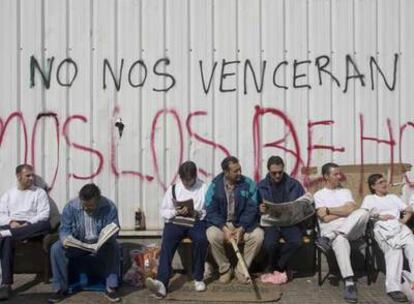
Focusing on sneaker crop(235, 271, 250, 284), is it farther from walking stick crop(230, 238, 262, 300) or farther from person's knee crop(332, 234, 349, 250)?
person's knee crop(332, 234, 349, 250)

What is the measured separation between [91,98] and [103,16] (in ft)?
3.15

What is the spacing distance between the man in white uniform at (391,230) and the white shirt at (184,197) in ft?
5.70

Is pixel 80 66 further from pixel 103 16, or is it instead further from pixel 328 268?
pixel 328 268

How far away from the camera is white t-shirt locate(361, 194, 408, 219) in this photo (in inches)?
→ 284

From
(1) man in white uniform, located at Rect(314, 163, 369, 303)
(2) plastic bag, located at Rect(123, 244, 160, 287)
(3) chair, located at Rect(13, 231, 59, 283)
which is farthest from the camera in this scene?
(3) chair, located at Rect(13, 231, 59, 283)

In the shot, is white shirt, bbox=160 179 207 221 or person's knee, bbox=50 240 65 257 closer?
person's knee, bbox=50 240 65 257

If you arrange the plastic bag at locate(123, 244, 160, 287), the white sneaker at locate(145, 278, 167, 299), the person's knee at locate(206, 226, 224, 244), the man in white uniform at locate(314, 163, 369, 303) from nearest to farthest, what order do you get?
the white sneaker at locate(145, 278, 167, 299) < the man in white uniform at locate(314, 163, 369, 303) < the person's knee at locate(206, 226, 224, 244) < the plastic bag at locate(123, 244, 160, 287)

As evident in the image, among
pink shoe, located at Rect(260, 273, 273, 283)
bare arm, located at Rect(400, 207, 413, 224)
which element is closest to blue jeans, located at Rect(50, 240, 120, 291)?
pink shoe, located at Rect(260, 273, 273, 283)

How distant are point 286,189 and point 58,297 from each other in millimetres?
2665

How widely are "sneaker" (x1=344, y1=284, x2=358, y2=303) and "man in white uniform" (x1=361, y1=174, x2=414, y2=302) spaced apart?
0.33 m

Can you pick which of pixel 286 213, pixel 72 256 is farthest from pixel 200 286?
pixel 72 256

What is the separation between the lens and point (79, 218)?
6.92 metres

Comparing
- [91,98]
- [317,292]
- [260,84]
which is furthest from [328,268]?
[91,98]

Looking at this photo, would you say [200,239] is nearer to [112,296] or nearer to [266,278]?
[266,278]
